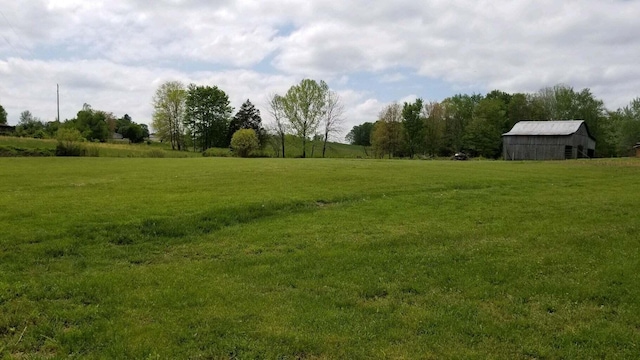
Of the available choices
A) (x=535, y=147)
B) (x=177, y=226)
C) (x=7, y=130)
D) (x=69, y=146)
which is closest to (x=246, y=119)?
(x=69, y=146)

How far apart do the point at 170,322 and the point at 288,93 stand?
8689 cm

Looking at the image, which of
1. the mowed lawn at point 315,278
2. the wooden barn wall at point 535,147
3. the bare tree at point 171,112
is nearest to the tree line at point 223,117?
the bare tree at point 171,112

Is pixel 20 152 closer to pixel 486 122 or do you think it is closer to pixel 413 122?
pixel 413 122

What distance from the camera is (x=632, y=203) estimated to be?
17141mm

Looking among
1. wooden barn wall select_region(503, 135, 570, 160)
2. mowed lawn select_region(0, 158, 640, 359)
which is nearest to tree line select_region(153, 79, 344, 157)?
wooden barn wall select_region(503, 135, 570, 160)

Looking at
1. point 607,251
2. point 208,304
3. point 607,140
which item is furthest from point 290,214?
point 607,140

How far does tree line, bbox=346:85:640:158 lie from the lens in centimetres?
8769

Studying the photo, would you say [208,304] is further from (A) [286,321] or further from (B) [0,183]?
(B) [0,183]

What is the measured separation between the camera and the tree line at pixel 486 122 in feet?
288

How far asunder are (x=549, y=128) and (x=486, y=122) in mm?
20406

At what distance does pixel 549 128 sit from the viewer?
69375 mm

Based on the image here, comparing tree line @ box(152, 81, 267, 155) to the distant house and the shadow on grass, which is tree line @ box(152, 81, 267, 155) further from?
the shadow on grass

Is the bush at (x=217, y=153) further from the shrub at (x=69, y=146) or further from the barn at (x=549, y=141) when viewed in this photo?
the barn at (x=549, y=141)

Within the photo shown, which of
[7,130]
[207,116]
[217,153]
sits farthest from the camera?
[207,116]
